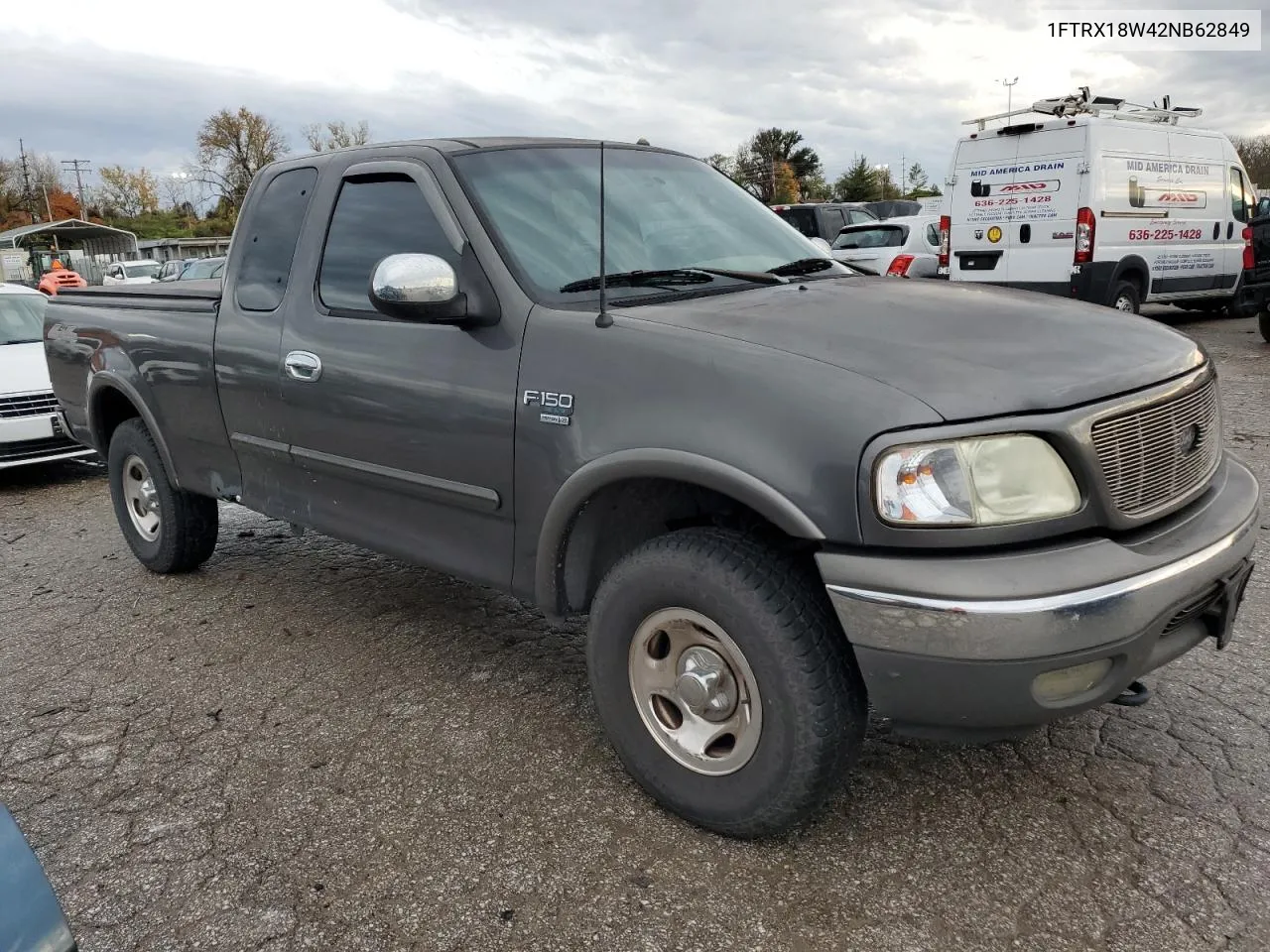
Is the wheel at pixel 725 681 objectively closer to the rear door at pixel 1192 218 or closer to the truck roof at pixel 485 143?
the truck roof at pixel 485 143

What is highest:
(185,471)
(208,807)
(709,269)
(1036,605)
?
(709,269)

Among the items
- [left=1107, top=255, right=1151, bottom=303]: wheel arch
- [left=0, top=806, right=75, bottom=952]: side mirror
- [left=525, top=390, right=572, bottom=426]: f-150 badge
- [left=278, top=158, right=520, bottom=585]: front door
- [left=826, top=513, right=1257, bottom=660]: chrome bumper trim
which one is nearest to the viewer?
[left=0, top=806, right=75, bottom=952]: side mirror

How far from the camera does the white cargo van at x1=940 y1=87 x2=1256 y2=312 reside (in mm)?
11078

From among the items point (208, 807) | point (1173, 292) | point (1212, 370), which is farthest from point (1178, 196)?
point (208, 807)

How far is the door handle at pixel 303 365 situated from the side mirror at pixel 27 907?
215 cm

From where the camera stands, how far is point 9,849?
4.87 ft

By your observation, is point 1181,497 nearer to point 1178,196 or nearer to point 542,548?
point 542,548

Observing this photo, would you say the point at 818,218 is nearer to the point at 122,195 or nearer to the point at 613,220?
the point at 613,220

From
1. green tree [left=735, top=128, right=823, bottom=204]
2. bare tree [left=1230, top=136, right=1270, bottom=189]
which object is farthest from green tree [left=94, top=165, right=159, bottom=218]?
bare tree [left=1230, top=136, right=1270, bottom=189]

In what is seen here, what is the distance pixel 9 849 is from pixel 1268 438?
7685 mm

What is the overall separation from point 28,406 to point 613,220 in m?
6.11

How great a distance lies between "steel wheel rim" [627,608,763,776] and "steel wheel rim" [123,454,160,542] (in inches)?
128

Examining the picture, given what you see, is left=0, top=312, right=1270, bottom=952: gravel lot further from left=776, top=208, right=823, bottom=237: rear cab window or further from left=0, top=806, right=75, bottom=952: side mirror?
left=776, top=208, right=823, bottom=237: rear cab window

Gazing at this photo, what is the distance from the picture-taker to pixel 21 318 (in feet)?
27.7
